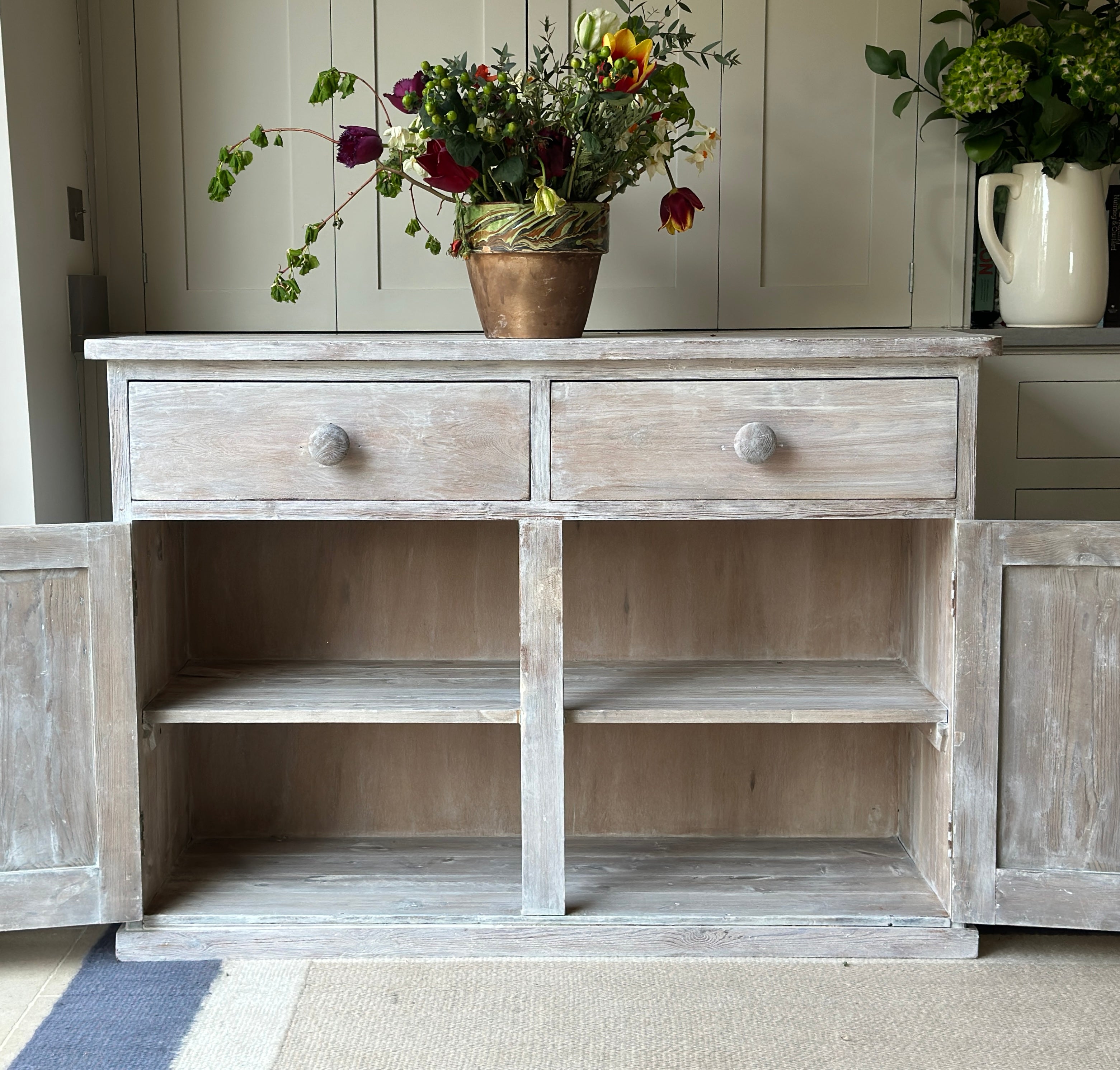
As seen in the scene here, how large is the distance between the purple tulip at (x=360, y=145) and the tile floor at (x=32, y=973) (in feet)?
4.08

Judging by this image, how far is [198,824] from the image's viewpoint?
2078 mm

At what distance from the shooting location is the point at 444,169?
1.65 m

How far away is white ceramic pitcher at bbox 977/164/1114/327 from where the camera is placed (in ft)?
6.32

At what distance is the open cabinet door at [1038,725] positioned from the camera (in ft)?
5.28

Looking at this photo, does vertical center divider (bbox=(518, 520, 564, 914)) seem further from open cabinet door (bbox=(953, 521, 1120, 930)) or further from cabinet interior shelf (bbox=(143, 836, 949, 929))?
open cabinet door (bbox=(953, 521, 1120, 930))

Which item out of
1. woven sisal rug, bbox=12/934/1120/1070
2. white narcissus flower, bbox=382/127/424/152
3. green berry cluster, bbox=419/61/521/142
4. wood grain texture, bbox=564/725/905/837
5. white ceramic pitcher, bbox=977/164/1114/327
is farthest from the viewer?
wood grain texture, bbox=564/725/905/837

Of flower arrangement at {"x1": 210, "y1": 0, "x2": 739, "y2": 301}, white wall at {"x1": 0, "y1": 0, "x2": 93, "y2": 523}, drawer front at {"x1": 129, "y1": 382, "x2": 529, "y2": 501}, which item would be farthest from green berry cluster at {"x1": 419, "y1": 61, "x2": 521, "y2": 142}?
white wall at {"x1": 0, "y1": 0, "x2": 93, "y2": 523}

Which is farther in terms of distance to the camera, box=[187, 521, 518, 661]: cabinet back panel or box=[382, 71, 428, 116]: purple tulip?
box=[187, 521, 518, 661]: cabinet back panel

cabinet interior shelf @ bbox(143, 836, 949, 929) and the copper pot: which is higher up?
the copper pot

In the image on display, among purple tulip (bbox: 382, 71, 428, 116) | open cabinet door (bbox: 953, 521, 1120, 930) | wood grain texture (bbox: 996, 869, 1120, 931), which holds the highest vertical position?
purple tulip (bbox: 382, 71, 428, 116)

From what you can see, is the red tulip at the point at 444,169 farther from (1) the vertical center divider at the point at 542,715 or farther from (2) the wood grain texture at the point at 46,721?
(2) the wood grain texture at the point at 46,721

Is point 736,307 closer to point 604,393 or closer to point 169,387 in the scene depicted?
point 604,393

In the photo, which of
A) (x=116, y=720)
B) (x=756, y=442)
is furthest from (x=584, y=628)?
(x=116, y=720)

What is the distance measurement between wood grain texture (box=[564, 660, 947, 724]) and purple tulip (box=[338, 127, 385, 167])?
846mm
